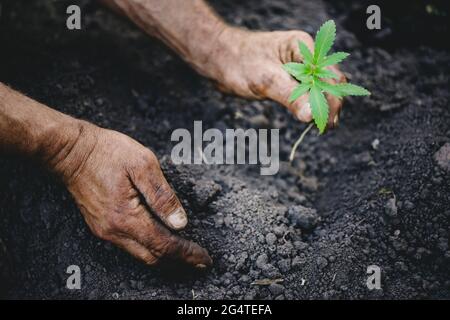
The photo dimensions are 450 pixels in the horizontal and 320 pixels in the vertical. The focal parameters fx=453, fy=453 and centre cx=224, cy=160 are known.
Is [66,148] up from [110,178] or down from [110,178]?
up

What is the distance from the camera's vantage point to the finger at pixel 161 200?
1614 mm

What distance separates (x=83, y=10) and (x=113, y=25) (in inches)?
8.1

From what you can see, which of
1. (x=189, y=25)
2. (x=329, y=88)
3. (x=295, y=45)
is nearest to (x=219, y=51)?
(x=189, y=25)

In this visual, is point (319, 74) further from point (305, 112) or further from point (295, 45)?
point (295, 45)

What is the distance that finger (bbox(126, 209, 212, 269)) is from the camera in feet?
5.27

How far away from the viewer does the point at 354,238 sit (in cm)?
178

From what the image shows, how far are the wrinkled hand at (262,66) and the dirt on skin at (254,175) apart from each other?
0.28 m

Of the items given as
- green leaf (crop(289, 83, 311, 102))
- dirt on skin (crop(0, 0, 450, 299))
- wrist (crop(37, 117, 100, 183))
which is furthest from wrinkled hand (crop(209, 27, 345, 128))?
wrist (crop(37, 117, 100, 183))

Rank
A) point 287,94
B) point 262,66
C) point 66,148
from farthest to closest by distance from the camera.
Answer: point 262,66, point 287,94, point 66,148

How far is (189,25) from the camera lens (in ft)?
7.11

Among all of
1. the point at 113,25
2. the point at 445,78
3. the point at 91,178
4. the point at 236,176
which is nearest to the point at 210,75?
the point at 236,176

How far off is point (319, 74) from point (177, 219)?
73 cm

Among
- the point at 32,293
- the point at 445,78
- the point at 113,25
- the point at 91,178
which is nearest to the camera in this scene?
the point at 91,178

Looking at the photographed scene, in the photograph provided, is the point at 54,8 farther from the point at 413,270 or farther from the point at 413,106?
the point at 413,270
